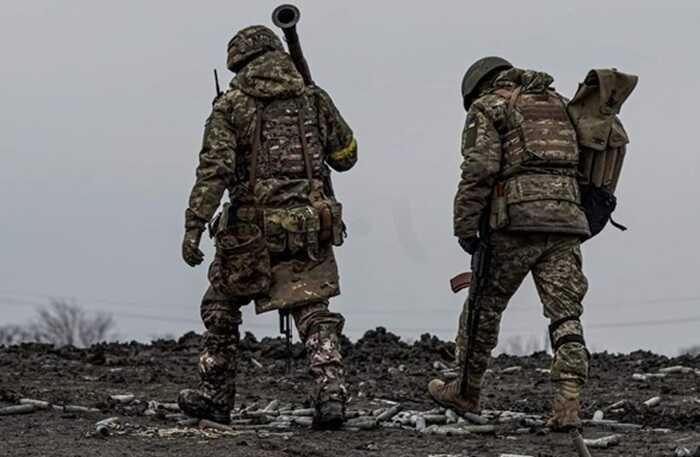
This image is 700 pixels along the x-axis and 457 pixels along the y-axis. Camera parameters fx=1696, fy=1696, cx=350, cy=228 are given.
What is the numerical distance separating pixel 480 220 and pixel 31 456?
357 centimetres

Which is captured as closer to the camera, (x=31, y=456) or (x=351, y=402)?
(x=31, y=456)

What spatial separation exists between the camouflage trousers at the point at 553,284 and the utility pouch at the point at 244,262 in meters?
1.56

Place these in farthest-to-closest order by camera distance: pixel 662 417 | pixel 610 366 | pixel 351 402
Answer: pixel 610 366 → pixel 351 402 → pixel 662 417

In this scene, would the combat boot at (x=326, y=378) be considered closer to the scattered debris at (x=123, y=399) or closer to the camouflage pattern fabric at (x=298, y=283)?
the camouflage pattern fabric at (x=298, y=283)

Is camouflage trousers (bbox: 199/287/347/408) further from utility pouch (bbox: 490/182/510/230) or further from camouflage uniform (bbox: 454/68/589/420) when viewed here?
utility pouch (bbox: 490/182/510/230)

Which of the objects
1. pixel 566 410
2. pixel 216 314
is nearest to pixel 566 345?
A: pixel 566 410

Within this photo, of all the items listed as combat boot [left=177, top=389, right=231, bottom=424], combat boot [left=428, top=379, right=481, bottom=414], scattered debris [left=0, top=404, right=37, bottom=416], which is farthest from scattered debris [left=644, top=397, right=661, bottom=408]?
scattered debris [left=0, top=404, right=37, bottom=416]

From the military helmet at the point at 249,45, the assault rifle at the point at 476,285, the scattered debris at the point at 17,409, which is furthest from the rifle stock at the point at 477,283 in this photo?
the scattered debris at the point at 17,409

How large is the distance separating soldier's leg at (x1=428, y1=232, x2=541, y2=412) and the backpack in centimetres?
63

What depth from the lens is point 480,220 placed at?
38.5ft

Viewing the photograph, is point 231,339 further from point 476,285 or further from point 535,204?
point 535,204

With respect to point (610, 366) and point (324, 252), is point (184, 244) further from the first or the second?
point (610, 366)

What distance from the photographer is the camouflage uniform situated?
37.5 ft

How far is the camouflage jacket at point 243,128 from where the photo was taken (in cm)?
1136
